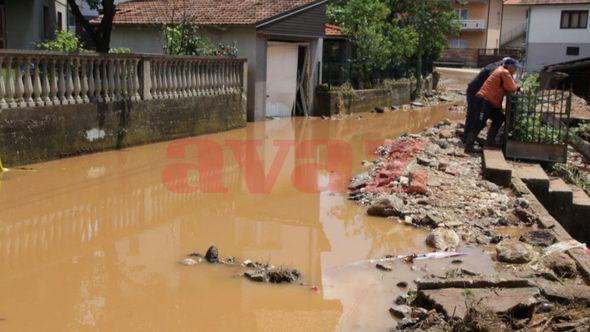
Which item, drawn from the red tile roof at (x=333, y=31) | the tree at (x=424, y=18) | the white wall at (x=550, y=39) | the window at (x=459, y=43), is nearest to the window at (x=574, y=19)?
the white wall at (x=550, y=39)

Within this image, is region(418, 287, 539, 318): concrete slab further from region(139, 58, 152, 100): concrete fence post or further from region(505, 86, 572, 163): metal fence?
region(139, 58, 152, 100): concrete fence post

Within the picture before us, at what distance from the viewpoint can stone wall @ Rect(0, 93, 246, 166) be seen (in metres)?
9.79

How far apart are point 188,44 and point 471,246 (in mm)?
11724

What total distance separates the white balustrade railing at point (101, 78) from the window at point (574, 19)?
3376cm

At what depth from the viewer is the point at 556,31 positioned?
42.8 m

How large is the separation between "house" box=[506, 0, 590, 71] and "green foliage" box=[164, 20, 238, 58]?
3137 cm

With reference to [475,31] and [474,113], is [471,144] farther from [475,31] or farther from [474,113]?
[475,31]

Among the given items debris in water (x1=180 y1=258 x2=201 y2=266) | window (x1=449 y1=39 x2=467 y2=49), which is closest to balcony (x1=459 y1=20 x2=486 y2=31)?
window (x1=449 y1=39 x2=467 y2=49)

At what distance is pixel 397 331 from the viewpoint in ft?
15.3

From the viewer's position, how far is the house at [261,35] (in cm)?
1755

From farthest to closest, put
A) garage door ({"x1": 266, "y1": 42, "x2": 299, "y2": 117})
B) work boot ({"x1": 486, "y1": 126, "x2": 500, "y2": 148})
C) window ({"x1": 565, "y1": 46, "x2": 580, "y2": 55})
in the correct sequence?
window ({"x1": 565, "y1": 46, "x2": 580, "y2": 55}) < garage door ({"x1": 266, "y1": 42, "x2": 299, "y2": 117}) < work boot ({"x1": 486, "y1": 126, "x2": 500, "y2": 148})

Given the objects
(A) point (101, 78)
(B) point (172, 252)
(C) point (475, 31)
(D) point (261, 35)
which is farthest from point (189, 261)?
(C) point (475, 31)

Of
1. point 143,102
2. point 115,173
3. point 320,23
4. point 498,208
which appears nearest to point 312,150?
point 143,102

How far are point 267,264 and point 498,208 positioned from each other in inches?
134
